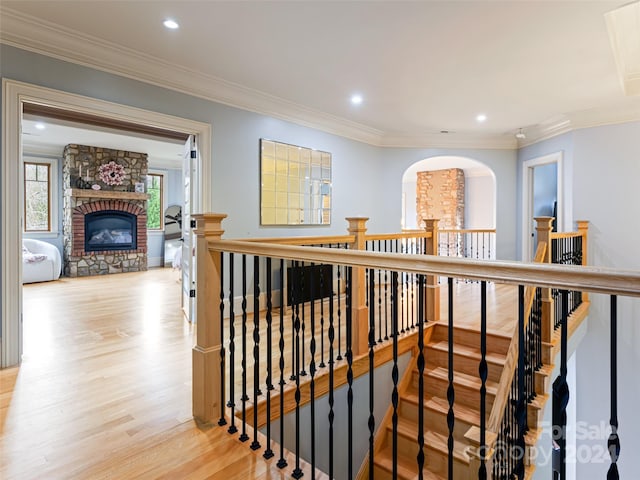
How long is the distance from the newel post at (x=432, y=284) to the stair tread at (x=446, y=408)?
2.69 feet

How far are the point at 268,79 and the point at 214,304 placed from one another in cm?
258

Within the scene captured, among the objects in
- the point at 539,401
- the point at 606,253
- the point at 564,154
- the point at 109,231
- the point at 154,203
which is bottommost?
the point at 539,401

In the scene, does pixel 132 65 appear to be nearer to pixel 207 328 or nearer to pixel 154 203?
pixel 207 328

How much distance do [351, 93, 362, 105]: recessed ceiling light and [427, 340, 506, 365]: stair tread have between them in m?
2.84

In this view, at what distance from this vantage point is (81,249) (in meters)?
6.84

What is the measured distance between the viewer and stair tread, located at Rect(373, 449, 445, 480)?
2965 mm

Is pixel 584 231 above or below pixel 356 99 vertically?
below

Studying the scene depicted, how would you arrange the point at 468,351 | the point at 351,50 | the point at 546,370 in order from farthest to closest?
the point at 468,351, the point at 546,370, the point at 351,50

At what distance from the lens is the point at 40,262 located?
602 cm

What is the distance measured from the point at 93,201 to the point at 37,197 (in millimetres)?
1032

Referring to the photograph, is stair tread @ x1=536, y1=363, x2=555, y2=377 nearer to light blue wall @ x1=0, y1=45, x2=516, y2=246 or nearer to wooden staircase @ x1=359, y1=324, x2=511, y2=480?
wooden staircase @ x1=359, y1=324, x2=511, y2=480

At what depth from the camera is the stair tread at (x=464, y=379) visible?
3.27 metres

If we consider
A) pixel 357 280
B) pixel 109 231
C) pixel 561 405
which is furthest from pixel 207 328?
pixel 109 231

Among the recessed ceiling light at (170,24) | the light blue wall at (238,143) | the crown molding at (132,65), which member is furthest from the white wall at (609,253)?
the recessed ceiling light at (170,24)
